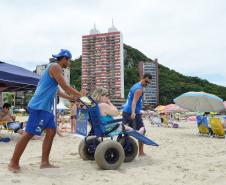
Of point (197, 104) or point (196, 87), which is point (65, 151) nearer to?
point (197, 104)

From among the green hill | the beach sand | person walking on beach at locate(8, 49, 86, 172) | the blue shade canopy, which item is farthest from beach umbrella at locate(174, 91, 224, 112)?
the green hill

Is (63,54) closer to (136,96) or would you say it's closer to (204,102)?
(136,96)

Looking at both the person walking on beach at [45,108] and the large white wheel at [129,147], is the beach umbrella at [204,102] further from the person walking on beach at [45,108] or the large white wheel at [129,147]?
the person walking on beach at [45,108]

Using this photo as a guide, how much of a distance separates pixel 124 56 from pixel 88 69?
54.9 ft

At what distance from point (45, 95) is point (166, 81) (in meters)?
114

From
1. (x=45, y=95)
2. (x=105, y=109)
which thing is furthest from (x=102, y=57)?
(x=45, y=95)

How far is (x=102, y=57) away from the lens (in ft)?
467

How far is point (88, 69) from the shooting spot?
13450cm

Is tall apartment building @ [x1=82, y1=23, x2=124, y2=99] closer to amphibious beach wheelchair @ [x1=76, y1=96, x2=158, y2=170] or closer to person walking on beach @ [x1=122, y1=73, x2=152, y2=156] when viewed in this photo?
person walking on beach @ [x1=122, y1=73, x2=152, y2=156]

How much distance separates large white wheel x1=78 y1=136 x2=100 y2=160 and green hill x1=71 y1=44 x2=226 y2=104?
9648 centimetres

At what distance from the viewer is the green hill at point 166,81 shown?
104 metres

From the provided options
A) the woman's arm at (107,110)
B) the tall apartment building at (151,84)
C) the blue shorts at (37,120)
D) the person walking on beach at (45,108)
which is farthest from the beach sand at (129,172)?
the tall apartment building at (151,84)

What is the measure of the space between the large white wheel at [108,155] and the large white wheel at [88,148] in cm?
67

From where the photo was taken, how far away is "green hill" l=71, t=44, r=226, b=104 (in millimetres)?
103981
